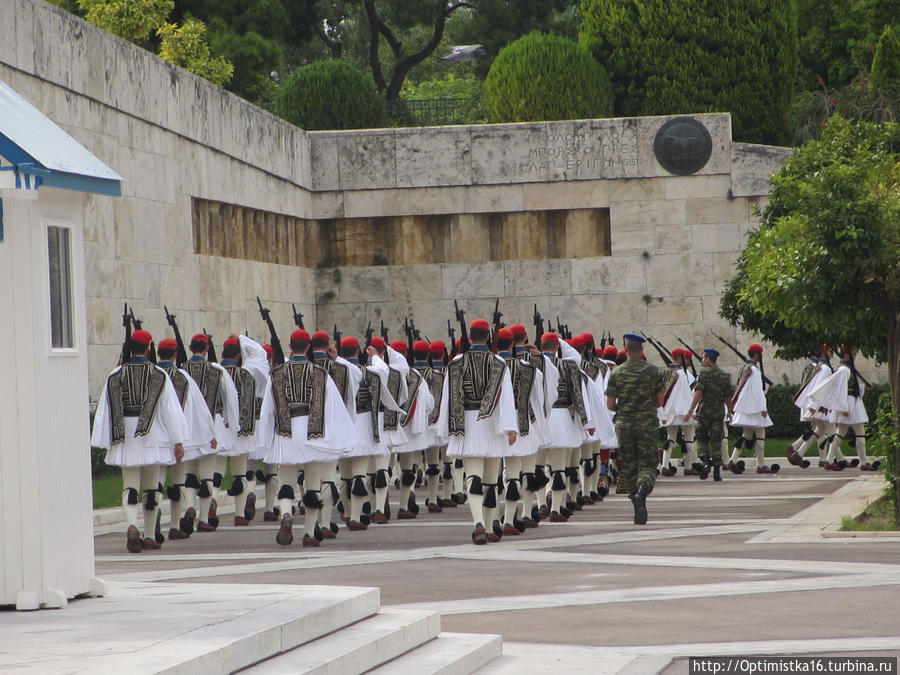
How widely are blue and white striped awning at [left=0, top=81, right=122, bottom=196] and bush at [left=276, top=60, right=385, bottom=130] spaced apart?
23919mm

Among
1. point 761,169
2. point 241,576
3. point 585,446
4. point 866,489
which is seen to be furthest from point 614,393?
point 761,169

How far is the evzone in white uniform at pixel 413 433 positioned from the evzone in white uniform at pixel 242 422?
172 centimetres

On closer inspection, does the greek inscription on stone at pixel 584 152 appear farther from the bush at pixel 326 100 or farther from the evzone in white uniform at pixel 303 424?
the evzone in white uniform at pixel 303 424

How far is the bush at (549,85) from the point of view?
105 feet

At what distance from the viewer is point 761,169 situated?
30.2 metres

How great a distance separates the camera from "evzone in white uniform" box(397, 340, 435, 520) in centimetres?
1802

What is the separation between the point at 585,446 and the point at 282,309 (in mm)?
10531

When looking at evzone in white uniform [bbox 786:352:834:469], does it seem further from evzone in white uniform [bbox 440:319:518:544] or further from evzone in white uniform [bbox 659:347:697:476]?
evzone in white uniform [bbox 440:319:518:544]

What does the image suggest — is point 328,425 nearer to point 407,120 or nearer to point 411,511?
point 411,511

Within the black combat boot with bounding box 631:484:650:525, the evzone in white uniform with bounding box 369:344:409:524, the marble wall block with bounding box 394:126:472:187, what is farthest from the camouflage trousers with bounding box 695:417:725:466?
the marble wall block with bounding box 394:126:472:187

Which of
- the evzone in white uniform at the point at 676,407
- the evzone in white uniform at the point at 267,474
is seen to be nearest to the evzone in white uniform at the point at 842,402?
the evzone in white uniform at the point at 676,407

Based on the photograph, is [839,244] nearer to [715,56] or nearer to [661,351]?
[661,351]

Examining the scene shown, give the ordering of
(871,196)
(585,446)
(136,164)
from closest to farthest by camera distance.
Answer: (871,196), (585,446), (136,164)

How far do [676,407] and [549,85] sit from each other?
A: 1001 centimetres
